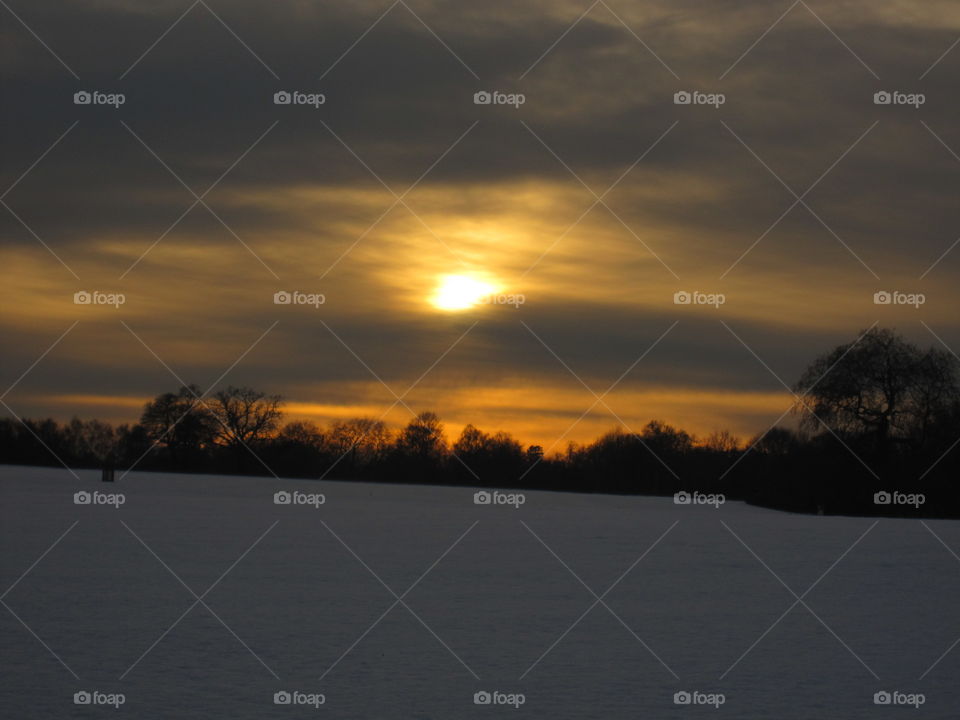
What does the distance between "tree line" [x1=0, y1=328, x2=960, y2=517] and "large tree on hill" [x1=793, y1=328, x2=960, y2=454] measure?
61 mm

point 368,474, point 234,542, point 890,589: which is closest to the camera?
point 890,589

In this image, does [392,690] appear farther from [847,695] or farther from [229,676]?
[847,695]

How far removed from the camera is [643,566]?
23125 millimetres

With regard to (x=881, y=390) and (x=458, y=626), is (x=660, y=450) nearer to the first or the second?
(x=881, y=390)

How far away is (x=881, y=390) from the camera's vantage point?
5941cm

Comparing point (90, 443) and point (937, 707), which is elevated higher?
point (90, 443)

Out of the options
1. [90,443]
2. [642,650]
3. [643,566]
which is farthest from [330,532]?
[90,443]

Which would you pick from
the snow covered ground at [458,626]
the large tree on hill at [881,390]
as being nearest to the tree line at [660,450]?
the large tree on hill at [881,390]

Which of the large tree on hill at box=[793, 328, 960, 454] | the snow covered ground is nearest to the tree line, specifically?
the large tree on hill at box=[793, 328, 960, 454]

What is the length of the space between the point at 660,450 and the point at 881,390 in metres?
50.1

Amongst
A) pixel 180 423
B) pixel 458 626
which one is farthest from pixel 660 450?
pixel 458 626

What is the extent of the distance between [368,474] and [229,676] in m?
94.2

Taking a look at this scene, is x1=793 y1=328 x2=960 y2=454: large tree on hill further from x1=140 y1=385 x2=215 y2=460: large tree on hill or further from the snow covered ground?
x1=140 y1=385 x2=215 y2=460: large tree on hill

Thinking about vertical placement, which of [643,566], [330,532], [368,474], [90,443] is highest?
[90,443]
